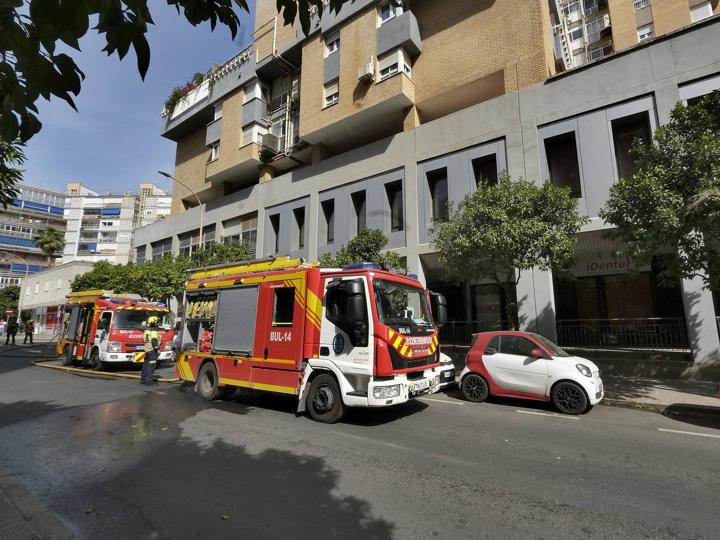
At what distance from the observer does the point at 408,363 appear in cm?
700

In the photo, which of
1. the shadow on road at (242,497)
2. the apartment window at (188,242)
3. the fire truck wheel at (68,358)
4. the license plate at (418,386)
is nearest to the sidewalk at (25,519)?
the shadow on road at (242,497)

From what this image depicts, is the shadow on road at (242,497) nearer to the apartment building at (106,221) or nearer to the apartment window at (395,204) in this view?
the apartment window at (395,204)

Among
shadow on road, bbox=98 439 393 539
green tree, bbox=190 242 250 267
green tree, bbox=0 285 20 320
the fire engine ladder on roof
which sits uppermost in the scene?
green tree, bbox=0 285 20 320

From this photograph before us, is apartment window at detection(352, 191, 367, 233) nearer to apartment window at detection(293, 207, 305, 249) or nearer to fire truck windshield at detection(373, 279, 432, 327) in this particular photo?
apartment window at detection(293, 207, 305, 249)

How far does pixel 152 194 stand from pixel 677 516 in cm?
10644

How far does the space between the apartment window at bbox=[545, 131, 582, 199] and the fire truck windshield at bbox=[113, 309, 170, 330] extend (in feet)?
52.3

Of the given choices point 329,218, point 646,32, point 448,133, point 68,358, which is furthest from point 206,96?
point 646,32

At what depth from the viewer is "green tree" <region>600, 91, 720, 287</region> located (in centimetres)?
779

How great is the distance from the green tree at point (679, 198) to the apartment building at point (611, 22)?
13433 millimetres

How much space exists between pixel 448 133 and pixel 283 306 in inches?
504

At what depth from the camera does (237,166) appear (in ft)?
88.4

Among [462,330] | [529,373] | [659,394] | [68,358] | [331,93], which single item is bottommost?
[659,394]

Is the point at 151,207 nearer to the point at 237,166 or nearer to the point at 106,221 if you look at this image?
the point at 106,221

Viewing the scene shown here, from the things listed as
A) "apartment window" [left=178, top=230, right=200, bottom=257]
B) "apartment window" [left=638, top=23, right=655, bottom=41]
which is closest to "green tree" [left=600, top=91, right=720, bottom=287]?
"apartment window" [left=638, top=23, right=655, bottom=41]
